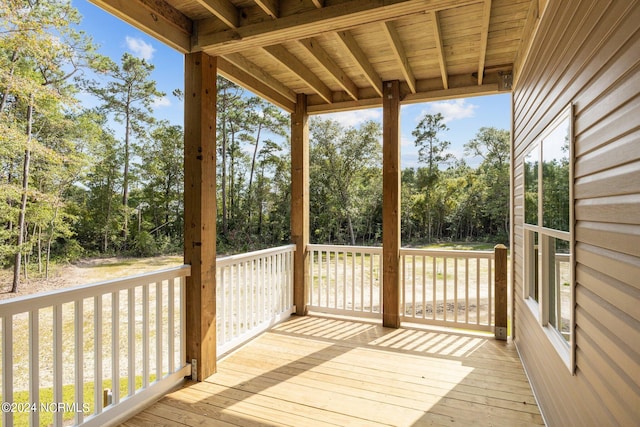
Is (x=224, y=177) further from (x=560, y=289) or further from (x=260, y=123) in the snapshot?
(x=560, y=289)

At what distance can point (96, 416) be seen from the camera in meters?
1.91

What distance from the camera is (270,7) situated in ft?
7.34

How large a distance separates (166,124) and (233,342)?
10230 mm

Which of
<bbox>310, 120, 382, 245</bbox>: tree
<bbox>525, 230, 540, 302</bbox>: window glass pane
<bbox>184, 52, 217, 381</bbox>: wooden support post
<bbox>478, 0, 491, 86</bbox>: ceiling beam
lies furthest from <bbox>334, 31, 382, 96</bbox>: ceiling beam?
<bbox>310, 120, 382, 245</bbox>: tree

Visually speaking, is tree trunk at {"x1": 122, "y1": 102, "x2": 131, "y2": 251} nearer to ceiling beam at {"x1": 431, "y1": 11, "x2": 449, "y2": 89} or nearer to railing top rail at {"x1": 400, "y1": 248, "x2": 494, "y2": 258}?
railing top rail at {"x1": 400, "y1": 248, "x2": 494, "y2": 258}

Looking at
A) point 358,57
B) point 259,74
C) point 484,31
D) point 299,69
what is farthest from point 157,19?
point 484,31

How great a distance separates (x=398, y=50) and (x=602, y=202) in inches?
89.8

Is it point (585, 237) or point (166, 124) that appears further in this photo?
point (166, 124)

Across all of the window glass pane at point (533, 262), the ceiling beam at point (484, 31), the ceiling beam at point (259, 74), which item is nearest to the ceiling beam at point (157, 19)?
the ceiling beam at point (259, 74)

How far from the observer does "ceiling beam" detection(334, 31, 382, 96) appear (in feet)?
8.95

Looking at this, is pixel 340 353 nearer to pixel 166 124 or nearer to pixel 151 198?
pixel 151 198

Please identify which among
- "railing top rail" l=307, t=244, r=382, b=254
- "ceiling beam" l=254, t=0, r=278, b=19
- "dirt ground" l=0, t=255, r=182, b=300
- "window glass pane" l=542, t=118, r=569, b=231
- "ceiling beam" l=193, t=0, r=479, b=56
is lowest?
"dirt ground" l=0, t=255, r=182, b=300

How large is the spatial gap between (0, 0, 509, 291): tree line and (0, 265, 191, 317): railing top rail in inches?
237

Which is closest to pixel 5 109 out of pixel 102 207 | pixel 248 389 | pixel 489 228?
pixel 102 207
